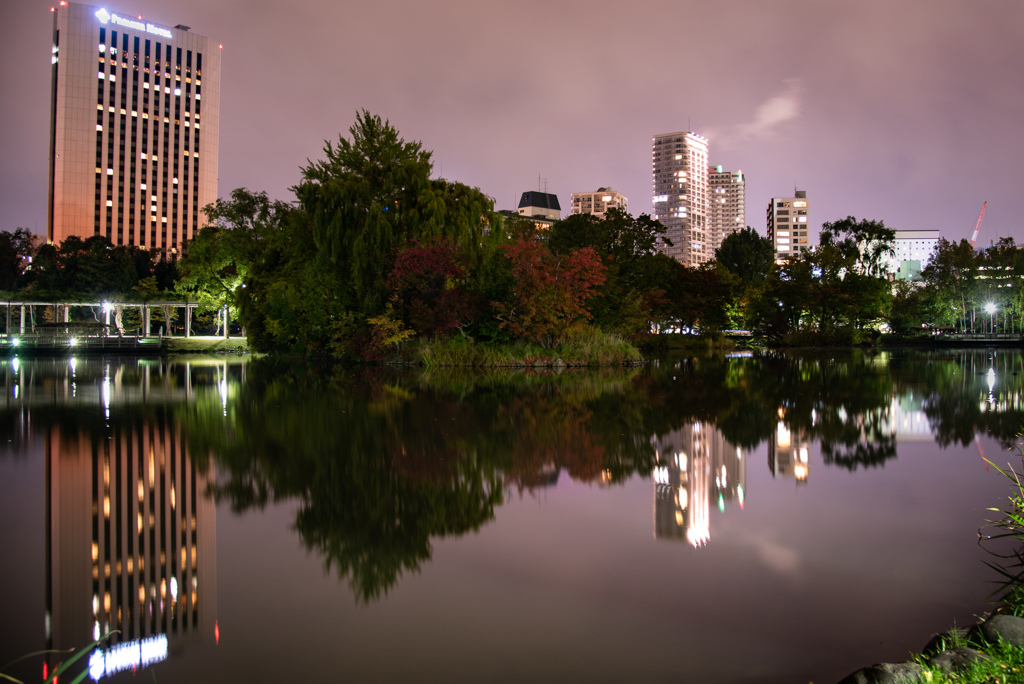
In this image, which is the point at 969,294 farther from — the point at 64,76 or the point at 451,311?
the point at 64,76

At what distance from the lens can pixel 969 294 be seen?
174 feet

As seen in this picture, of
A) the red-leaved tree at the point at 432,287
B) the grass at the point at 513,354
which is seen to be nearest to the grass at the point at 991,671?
the grass at the point at 513,354

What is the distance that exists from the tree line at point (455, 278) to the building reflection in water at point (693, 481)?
51.1 ft

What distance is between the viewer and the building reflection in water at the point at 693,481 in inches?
205

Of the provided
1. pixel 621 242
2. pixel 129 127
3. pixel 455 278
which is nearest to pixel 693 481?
pixel 455 278

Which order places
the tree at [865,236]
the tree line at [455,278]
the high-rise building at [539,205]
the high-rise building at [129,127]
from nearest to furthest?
the tree line at [455,278] → the tree at [865,236] → the high-rise building at [129,127] → the high-rise building at [539,205]

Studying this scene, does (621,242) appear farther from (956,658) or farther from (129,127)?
(129,127)

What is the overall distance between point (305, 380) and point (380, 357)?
6.82m

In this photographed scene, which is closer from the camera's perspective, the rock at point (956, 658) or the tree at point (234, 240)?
the rock at point (956, 658)

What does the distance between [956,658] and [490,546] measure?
8.88ft

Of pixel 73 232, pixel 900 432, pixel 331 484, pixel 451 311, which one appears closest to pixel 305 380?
pixel 451 311

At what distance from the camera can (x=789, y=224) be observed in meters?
185

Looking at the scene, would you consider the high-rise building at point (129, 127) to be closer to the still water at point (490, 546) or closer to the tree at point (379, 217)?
the tree at point (379, 217)

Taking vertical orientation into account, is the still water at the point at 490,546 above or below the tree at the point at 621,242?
below
